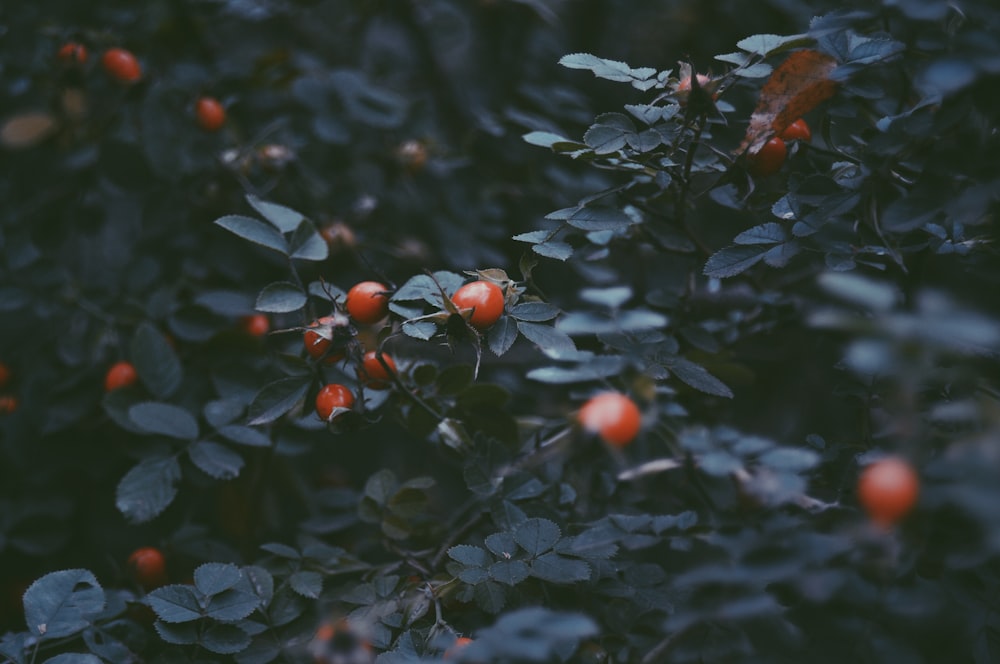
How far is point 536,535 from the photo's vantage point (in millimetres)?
798

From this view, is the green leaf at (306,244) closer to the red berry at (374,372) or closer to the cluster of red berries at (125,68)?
the red berry at (374,372)

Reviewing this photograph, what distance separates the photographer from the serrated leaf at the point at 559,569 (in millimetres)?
751

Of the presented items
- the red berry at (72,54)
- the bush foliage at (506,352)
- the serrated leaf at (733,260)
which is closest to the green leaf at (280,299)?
the bush foliage at (506,352)

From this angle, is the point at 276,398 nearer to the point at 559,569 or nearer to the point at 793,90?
the point at 559,569

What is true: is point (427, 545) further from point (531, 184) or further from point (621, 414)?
point (531, 184)

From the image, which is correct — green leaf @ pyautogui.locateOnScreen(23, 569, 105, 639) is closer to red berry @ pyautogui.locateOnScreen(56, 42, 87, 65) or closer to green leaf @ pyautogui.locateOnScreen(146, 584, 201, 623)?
green leaf @ pyautogui.locateOnScreen(146, 584, 201, 623)

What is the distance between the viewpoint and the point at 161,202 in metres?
1.33

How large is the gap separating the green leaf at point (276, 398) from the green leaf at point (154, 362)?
0.30 m

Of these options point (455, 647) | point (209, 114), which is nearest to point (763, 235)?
point (455, 647)

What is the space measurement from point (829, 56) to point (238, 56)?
1.27 metres

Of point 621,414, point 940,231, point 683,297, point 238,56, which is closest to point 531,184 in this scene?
point 683,297

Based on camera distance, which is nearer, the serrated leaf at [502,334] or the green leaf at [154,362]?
the serrated leaf at [502,334]

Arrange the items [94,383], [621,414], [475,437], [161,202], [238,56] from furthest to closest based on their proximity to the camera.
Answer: [238,56]
[161,202]
[94,383]
[475,437]
[621,414]

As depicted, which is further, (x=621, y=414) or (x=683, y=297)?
(x=683, y=297)
